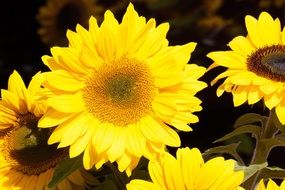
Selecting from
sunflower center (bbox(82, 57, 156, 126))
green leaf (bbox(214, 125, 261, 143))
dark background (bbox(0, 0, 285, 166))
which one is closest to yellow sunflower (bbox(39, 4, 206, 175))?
sunflower center (bbox(82, 57, 156, 126))

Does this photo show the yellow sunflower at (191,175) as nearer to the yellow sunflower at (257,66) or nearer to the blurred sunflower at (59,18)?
the yellow sunflower at (257,66)

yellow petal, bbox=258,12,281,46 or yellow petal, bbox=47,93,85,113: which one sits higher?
yellow petal, bbox=258,12,281,46

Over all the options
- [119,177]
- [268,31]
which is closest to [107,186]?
[119,177]

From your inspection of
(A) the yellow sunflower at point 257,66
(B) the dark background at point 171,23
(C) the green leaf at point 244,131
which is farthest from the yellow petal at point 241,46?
(B) the dark background at point 171,23

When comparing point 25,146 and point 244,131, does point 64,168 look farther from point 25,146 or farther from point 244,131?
point 244,131

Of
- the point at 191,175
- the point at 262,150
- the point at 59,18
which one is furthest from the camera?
the point at 59,18

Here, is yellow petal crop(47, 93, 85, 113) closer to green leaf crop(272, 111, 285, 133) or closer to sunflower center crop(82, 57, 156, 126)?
sunflower center crop(82, 57, 156, 126)

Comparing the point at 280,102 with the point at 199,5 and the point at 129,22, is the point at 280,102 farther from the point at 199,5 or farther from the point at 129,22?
the point at 199,5
